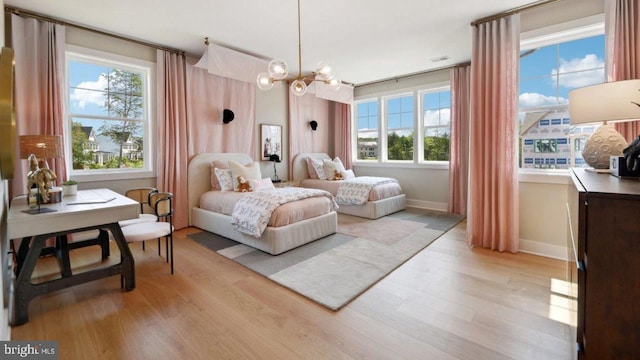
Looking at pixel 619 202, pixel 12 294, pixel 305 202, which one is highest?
pixel 619 202

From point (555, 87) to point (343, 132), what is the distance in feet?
13.2

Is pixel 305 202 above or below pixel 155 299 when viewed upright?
above

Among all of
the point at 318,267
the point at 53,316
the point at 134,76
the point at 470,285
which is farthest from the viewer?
the point at 134,76

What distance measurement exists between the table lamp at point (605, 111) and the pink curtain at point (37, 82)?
497 centimetres

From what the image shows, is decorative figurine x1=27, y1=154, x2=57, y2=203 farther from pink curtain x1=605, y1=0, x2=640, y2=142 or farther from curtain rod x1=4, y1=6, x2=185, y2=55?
pink curtain x1=605, y1=0, x2=640, y2=142

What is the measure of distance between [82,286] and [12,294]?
1.52 feet

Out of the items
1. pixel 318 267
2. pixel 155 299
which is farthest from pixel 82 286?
pixel 318 267

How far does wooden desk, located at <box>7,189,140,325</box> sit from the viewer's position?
192 centimetres

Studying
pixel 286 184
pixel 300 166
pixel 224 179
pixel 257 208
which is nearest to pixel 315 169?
pixel 300 166

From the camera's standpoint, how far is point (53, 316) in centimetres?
203

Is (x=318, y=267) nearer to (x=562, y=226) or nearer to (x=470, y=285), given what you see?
(x=470, y=285)

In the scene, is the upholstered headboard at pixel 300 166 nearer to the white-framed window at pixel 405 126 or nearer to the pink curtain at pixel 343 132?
the pink curtain at pixel 343 132

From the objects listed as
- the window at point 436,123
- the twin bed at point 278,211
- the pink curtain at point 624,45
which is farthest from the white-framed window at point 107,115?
the pink curtain at point 624,45

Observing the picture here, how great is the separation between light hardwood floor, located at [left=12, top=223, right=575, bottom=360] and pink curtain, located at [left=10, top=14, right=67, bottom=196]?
1517 millimetres
